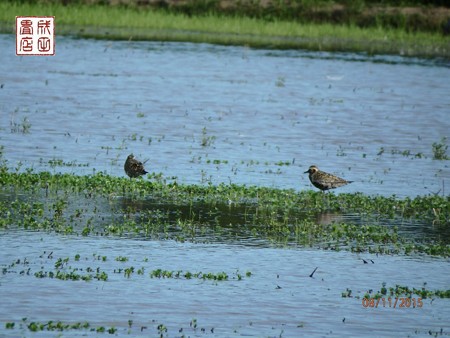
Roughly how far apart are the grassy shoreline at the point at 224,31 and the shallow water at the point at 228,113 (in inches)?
135

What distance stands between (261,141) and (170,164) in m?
4.42

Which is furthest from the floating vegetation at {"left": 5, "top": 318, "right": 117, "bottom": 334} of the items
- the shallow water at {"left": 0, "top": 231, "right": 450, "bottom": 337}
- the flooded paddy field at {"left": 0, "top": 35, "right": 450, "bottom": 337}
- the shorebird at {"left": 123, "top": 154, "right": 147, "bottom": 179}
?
the shorebird at {"left": 123, "top": 154, "right": 147, "bottom": 179}

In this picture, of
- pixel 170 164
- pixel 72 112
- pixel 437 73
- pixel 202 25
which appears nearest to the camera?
pixel 170 164

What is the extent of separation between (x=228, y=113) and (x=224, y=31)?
22880mm

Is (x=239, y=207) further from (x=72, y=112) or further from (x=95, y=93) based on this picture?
(x=95, y=93)

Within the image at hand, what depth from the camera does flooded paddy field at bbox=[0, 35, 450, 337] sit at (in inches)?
444

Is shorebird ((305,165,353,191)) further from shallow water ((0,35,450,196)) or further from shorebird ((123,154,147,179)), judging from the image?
shorebird ((123,154,147,179))

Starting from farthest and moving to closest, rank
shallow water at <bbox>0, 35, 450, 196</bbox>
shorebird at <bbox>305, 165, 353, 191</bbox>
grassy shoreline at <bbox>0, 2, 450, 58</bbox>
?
grassy shoreline at <bbox>0, 2, 450, 58</bbox> < shallow water at <bbox>0, 35, 450, 196</bbox> < shorebird at <bbox>305, 165, 353, 191</bbox>

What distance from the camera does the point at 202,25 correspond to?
5178cm

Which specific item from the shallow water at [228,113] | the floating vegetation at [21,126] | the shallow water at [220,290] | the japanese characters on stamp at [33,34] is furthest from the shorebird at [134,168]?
the japanese characters on stamp at [33,34]

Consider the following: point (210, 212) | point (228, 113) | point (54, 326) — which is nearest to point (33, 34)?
point (228, 113)

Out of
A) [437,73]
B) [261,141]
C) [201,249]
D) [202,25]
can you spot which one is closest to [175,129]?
[261,141]

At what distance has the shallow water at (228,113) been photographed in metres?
20.4

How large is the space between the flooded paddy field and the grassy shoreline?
1728 centimetres
